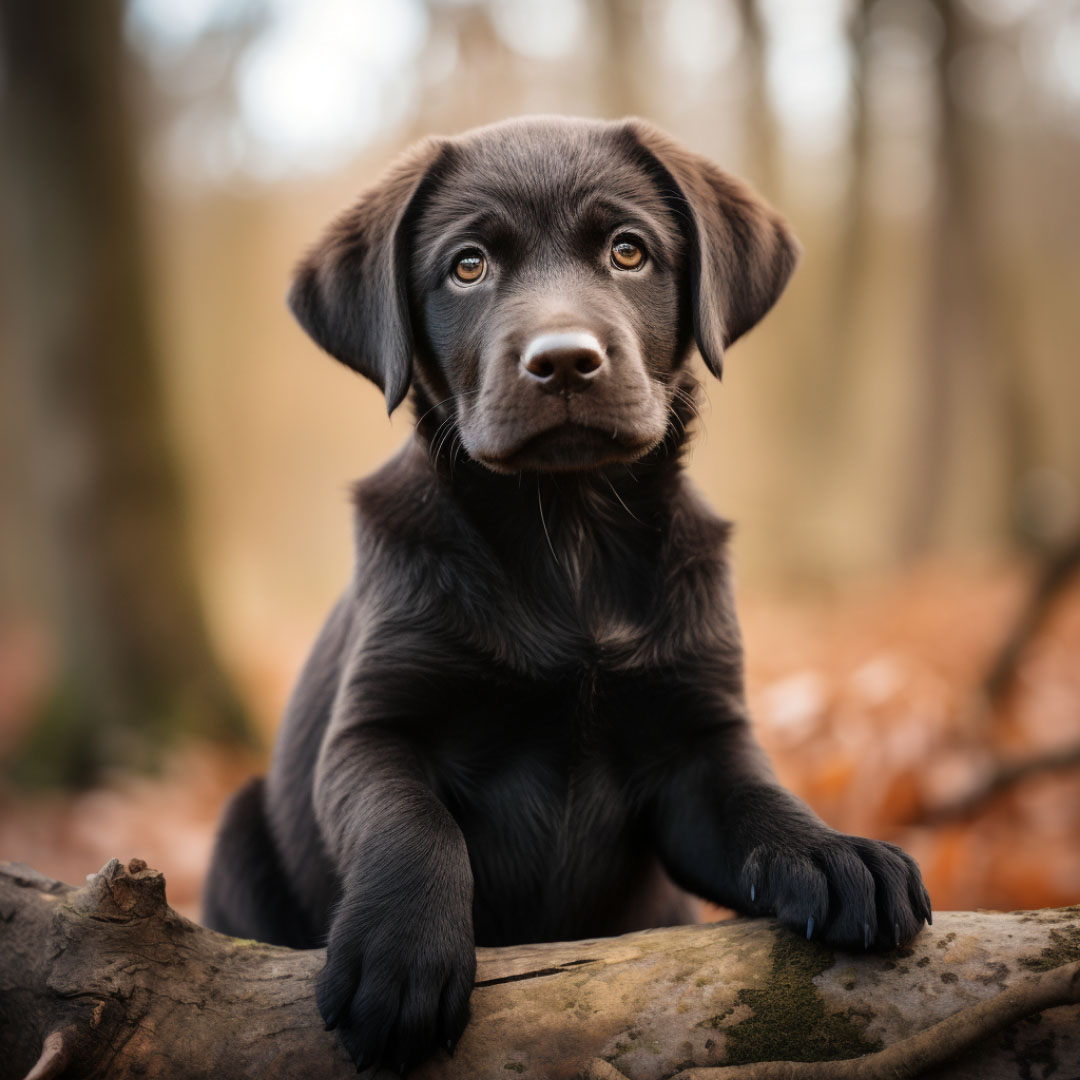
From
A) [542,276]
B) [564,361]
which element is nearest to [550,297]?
[542,276]

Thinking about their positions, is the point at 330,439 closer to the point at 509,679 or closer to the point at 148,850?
the point at 148,850

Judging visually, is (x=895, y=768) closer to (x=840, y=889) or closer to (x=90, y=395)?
(x=840, y=889)

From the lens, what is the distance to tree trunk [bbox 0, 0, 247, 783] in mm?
5590

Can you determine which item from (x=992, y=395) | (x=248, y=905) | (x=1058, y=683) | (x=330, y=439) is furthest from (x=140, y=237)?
(x=330, y=439)

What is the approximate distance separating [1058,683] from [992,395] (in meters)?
5.11

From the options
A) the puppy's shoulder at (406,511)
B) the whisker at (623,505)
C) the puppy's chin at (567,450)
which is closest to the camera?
the puppy's chin at (567,450)

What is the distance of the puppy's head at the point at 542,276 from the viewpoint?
2211mm

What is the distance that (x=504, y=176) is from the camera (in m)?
2.50

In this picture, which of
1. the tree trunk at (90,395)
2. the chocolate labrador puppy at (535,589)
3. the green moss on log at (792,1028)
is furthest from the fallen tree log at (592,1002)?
the tree trunk at (90,395)

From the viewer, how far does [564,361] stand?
209 cm

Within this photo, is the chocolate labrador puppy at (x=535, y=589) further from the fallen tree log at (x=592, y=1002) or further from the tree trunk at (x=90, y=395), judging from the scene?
the tree trunk at (x=90, y=395)

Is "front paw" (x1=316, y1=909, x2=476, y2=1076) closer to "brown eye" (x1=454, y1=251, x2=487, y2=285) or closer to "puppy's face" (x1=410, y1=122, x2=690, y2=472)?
"puppy's face" (x1=410, y1=122, x2=690, y2=472)

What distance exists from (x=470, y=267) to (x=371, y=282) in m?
0.25

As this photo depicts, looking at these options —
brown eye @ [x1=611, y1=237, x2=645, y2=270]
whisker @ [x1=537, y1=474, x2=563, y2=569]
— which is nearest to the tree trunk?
whisker @ [x1=537, y1=474, x2=563, y2=569]
